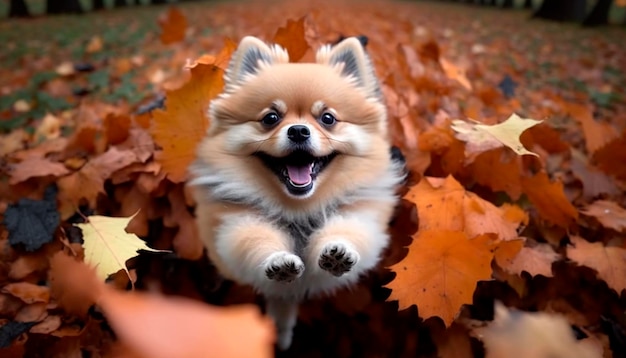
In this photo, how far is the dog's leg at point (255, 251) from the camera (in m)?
1.53

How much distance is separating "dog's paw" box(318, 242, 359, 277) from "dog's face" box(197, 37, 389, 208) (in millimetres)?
269

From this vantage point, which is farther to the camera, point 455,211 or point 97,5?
point 97,5

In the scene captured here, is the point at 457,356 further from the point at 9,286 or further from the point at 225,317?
the point at 9,286

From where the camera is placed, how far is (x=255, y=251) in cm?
164

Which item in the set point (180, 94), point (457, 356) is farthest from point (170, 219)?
point (457, 356)

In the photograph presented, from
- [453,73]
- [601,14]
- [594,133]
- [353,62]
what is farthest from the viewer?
[601,14]

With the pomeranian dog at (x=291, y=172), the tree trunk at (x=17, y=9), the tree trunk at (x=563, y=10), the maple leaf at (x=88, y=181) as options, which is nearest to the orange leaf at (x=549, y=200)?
the pomeranian dog at (x=291, y=172)

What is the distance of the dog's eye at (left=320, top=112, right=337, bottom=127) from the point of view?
5.99 ft

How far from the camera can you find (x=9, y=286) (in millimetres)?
1915

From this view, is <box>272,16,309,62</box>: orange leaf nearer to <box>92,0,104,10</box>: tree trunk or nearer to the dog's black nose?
the dog's black nose

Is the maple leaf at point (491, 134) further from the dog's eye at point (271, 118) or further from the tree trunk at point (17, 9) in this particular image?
the tree trunk at point (17, 9)

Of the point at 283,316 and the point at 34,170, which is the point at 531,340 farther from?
the point at 34,170

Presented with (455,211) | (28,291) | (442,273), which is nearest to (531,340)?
(442,273)

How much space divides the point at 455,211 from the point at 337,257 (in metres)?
0.71
